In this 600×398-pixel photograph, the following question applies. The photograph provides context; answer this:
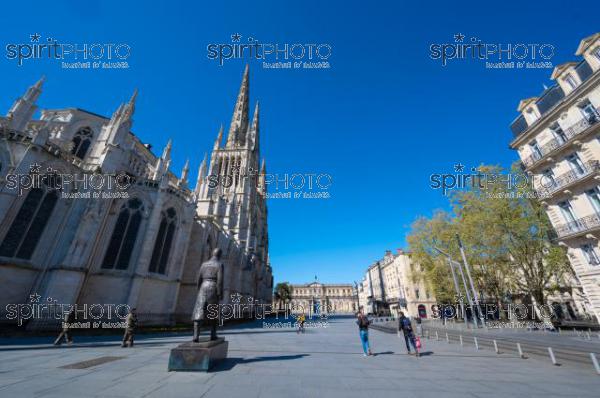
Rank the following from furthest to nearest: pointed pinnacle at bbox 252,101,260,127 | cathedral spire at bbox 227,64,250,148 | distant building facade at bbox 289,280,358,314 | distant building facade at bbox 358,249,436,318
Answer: distant building facade at bbox 289,280,358,314, pointed pinnacle at bbox 252,101,260,127, cathedral spire at bbox 227,64,250,148, distant building facade at bbox 358,249,436,318

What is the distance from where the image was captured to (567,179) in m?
17.8

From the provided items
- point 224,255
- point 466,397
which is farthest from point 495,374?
point 224,255

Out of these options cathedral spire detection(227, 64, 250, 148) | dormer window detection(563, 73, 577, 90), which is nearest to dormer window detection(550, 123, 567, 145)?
dormer window detection(563, 73, 577, 90)

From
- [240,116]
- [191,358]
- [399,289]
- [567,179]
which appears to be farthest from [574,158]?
[240,116]

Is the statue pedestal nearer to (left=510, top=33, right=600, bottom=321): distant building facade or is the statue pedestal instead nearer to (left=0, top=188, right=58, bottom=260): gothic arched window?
(left=0, top=188, right=58, bottom=260): gothic arched window

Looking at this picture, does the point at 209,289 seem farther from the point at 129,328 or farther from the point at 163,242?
the point at 163,242

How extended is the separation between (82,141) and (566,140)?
4452 centimetres

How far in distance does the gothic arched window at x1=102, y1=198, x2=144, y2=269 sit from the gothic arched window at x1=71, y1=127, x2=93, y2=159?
34.5ft

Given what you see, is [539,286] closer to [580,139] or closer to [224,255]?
[580,139]

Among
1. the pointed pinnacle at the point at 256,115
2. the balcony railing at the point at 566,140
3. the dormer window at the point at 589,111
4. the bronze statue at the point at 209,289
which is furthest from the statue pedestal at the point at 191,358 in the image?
the pointed pinnacle at the point at 256,115

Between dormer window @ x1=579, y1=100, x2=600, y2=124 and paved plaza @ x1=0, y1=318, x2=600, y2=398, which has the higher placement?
dormer window @ x1=579, y1=100, x2=600, y2=124

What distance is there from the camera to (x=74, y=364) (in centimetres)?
659

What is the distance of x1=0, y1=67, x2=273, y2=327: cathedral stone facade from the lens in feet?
51.6

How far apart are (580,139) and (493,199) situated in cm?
791
